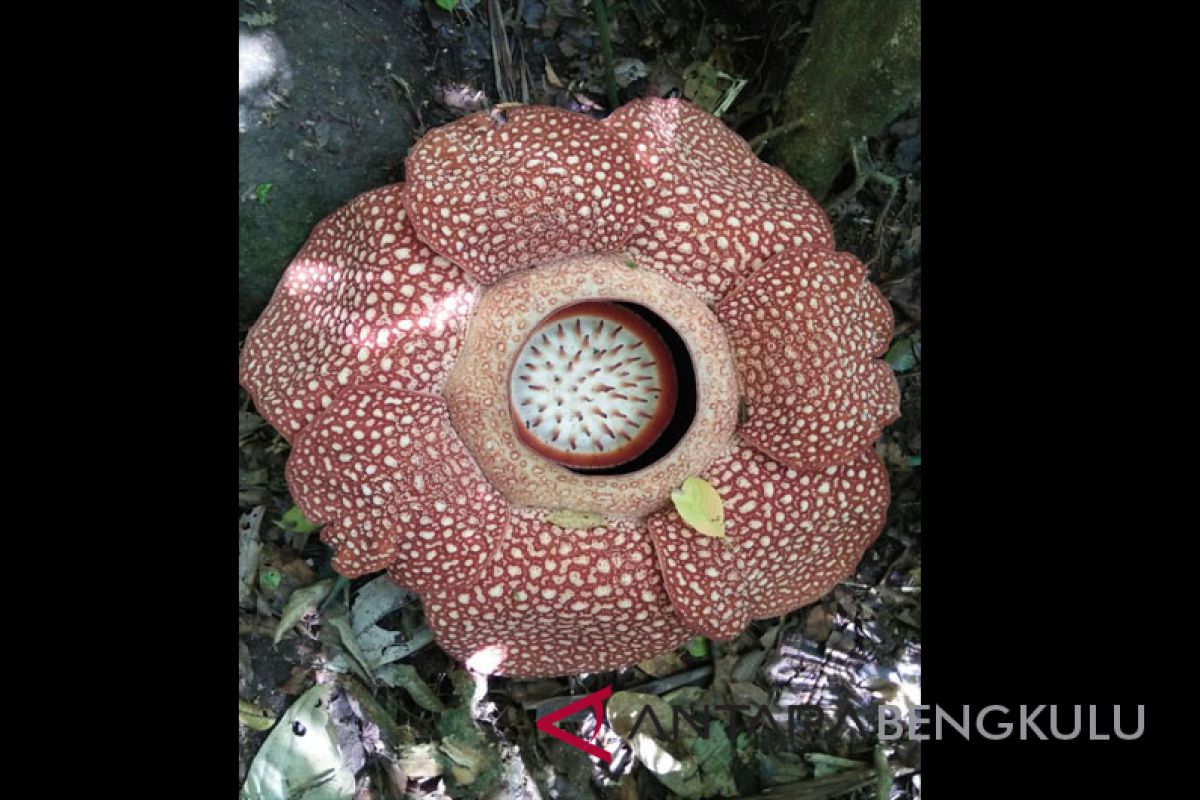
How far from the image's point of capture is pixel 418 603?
86.9 inches

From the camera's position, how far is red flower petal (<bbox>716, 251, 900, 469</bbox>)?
184 cm

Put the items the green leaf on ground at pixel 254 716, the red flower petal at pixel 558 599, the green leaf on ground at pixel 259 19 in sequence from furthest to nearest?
the green leaf on ground at pixel 254 716
the green leaf on ground at pixel 259 19
the red flower petal at pixel 558 599

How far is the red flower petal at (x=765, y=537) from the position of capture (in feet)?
6.07

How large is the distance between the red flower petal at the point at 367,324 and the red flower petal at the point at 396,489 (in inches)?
1.9

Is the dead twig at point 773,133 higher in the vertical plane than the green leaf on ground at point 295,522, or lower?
higher

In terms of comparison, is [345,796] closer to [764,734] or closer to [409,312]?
[764,734]

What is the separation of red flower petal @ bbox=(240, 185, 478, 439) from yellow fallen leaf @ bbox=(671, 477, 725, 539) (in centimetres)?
55

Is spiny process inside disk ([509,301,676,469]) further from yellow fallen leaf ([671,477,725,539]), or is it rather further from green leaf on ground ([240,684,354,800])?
green leaf on ground ([240,684,354,800])

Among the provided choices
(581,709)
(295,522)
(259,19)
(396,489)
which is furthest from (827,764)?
(259,19)

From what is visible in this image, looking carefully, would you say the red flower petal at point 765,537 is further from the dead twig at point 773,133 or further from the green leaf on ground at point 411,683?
the dead twig at point 773,133

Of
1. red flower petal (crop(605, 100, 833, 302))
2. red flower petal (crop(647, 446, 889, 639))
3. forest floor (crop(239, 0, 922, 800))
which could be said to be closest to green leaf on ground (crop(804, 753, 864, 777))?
forest floor (crop(239, 0, 922, 800))

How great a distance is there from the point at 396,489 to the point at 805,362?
87 cm

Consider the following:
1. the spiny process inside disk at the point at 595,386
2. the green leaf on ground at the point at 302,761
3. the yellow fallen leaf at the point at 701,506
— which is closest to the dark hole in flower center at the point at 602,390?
the spiny process inside disk at the point at 595,386

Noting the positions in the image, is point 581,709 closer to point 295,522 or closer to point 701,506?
point 701,506
